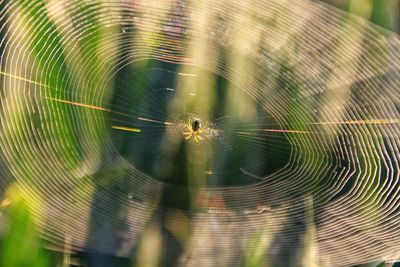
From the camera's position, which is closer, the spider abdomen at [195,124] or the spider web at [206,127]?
the spider web at [206,127]

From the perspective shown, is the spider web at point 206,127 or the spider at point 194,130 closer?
the spider web at point 206,127

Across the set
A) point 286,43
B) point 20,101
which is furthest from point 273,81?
point 20,101

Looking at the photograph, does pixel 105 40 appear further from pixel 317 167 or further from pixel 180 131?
pixel 317 167

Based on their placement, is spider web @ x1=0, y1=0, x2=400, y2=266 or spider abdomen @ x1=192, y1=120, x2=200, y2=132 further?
spider abdomen @ x1=192, y1=120, x2=200, y2=132
